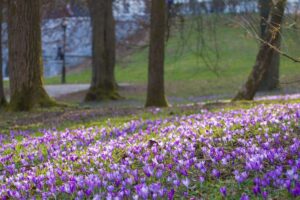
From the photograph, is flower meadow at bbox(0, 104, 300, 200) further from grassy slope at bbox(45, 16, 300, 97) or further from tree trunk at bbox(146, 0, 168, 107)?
grassy slope at bbox(45, 16, 300, 97)

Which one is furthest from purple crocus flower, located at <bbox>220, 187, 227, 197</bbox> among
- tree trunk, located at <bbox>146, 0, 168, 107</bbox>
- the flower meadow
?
tree trunk, located at <bbox>146, 0, 168, 107</bbox>

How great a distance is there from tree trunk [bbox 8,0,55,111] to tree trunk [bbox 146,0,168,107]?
3465 millimetres

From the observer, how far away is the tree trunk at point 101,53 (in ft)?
82.8

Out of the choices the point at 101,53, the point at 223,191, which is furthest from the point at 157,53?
the point at 223,191

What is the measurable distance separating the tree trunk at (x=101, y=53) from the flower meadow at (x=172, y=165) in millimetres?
17411

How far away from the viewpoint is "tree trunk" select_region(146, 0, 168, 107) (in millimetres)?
16078

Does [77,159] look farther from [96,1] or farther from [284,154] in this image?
[96,1]

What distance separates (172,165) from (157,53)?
11.0m

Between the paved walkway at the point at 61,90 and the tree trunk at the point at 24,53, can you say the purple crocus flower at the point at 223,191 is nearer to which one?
the tree trunk at the point at 24,53

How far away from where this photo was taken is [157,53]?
16.4m

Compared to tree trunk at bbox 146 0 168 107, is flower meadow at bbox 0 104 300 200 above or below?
below

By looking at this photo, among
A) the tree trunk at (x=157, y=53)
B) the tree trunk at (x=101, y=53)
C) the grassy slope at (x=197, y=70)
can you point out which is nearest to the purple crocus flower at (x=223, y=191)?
the tree trunk at (x=157, y=53)

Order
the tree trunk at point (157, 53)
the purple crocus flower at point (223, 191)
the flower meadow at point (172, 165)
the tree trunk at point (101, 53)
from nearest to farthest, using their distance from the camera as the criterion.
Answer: the purple crocus flower at point (223, 191)
the flower meadow at point (172, 165)
the tree trunk at point (157, 53)
the tree trunk at point (101, 53)

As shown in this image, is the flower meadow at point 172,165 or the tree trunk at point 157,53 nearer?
the flower meadow at point 172,165
